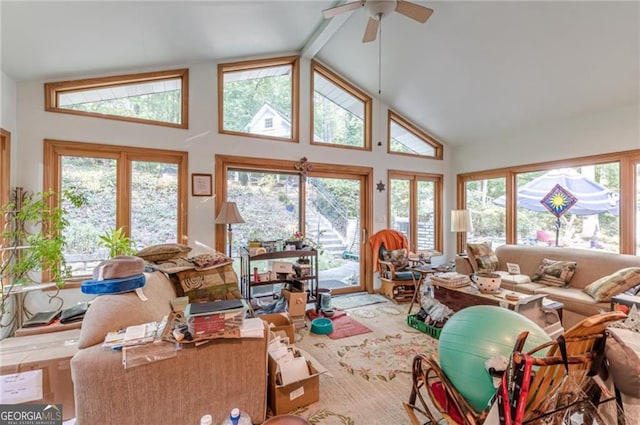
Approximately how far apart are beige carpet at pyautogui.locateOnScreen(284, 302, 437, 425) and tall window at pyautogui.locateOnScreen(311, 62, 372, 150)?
2880 mm

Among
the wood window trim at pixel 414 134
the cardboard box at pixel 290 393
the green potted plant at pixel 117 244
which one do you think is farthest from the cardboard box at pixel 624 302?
the green potted plant at pixel 117 244

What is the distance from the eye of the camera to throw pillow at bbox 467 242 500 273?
4.21 m

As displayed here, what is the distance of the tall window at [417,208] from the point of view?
17.7 feet

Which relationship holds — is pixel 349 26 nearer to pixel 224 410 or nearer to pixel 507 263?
pixel 507 263

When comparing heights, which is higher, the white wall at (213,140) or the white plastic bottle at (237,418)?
the white wall at (213,140)

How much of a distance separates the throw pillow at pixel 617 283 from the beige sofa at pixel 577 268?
8cm

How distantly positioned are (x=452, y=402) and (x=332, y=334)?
1902mm

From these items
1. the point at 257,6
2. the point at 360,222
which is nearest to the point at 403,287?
the point at 360,222

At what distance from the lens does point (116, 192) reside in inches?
135

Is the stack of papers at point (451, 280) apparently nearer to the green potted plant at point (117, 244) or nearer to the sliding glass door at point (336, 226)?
the sliding glass door at point (336, 226)

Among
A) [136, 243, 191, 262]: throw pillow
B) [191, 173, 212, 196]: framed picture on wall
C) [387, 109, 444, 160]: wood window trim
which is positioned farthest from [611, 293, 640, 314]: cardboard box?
[191, 173, 212, 196]: framed picture on wall

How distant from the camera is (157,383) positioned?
1.49 metres

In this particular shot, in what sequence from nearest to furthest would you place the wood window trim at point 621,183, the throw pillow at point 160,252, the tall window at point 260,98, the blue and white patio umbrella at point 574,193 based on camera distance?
the throw pillow at point 160,252 → the wood window trim at point 621,183 → the blue and white patio umbrella at point 574,193 → the tall window at point 260,98

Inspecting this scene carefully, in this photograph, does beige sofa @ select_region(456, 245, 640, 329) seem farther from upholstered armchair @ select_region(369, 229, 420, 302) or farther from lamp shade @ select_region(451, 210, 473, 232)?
upholstered armchair @ select_region(369, 229, 420, 302)
